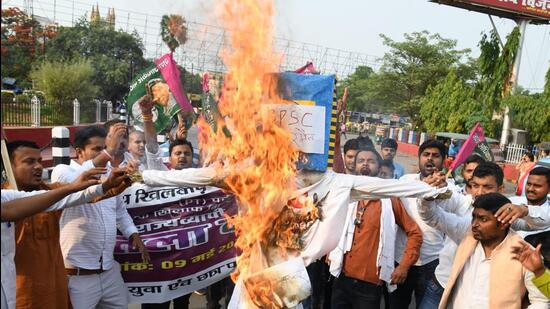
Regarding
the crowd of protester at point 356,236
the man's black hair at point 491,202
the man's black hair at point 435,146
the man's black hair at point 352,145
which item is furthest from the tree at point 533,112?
the man's black hair at point 491,202

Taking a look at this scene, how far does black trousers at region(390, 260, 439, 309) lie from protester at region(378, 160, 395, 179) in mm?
1410

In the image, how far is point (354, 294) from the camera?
4141mm

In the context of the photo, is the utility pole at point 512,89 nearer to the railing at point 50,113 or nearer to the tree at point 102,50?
the railing at point 50,113

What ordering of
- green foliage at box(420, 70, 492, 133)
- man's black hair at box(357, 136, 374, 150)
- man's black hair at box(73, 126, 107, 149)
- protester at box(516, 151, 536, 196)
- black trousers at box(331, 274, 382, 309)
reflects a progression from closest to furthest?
man's black hair at box(73, 126, 107, 149), black trousers at box(331, 274, 382, 309), man's black hair at box(357, 136, 374, 150), protester at box(516, 151, 536, 196), green foliage at box(420, 70, 492, 133)

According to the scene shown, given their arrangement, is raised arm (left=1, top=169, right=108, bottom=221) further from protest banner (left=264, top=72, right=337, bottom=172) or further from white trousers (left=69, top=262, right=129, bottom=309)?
protest banner (left=264, top=72, right=337, bottom=172)

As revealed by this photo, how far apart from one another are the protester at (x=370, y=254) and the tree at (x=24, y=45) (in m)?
30.1

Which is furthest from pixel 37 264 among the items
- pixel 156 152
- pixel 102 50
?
pixel 102 50

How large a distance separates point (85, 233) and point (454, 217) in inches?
115

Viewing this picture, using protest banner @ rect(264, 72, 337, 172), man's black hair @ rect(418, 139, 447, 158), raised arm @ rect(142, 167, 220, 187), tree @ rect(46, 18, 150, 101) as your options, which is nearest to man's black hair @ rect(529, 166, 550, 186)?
man's black hair @ rect(418, 139, 447, 158)

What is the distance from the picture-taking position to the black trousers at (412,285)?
4.58 meters

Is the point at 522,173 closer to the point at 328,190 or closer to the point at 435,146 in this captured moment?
the point at 435,146

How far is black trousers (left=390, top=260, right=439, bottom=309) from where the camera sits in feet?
15.0

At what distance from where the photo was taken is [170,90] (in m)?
5.80

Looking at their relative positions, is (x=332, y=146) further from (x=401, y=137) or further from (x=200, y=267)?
(x=401, y=137)
